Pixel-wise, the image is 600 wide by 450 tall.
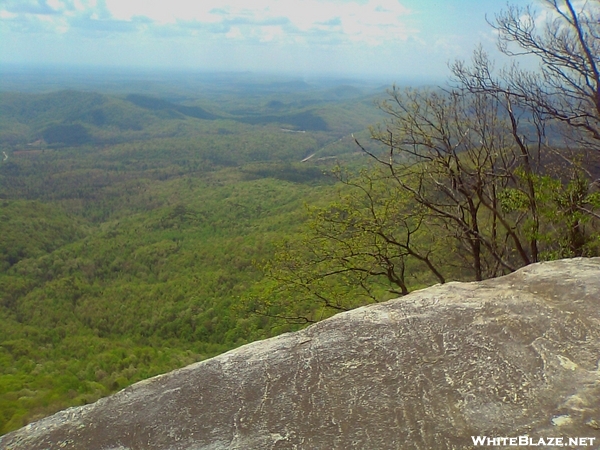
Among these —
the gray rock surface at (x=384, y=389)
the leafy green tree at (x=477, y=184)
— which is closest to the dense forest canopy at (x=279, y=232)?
the leafy green tree at (x=477, y=184)

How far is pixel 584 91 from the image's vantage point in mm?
11219

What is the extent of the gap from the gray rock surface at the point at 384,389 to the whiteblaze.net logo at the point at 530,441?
2.2 inches

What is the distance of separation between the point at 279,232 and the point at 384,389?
56753mm

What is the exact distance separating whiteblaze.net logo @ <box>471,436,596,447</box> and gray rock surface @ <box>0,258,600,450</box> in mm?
56

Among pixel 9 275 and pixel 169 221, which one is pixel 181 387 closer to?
pixel 9 275

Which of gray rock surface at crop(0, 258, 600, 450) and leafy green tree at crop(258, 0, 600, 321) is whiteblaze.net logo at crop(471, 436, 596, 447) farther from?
leafy green tree at crop(258, 0, 600, 321)

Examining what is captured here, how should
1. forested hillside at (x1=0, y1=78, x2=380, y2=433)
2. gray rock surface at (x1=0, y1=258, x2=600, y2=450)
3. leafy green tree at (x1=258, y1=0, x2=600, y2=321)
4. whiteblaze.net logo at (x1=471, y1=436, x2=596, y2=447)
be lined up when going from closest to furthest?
1. whiteblaze.net logo at (x1=471, y1=436, x2=596, y2=447)
2. gray rock surface at (x1=0, y1=258, x2=600, y2=450)
3. leafy green tree at (x1=258, y1=0, x2=600, y2=321)
4. forested hillside at (x1=0, y1=78, x2=380, y2=433)

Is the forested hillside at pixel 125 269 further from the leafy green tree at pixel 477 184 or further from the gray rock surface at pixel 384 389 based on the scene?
the gray rock surface at pixel 384 389

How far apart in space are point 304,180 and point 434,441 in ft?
401

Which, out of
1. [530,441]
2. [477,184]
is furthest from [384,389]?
[477,184]

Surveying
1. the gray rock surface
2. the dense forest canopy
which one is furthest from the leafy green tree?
the gray rock surface

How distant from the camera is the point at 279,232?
201ft

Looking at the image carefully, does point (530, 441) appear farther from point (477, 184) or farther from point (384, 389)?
point (477, 184)

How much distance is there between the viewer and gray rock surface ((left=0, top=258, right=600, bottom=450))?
4125 millimetres
